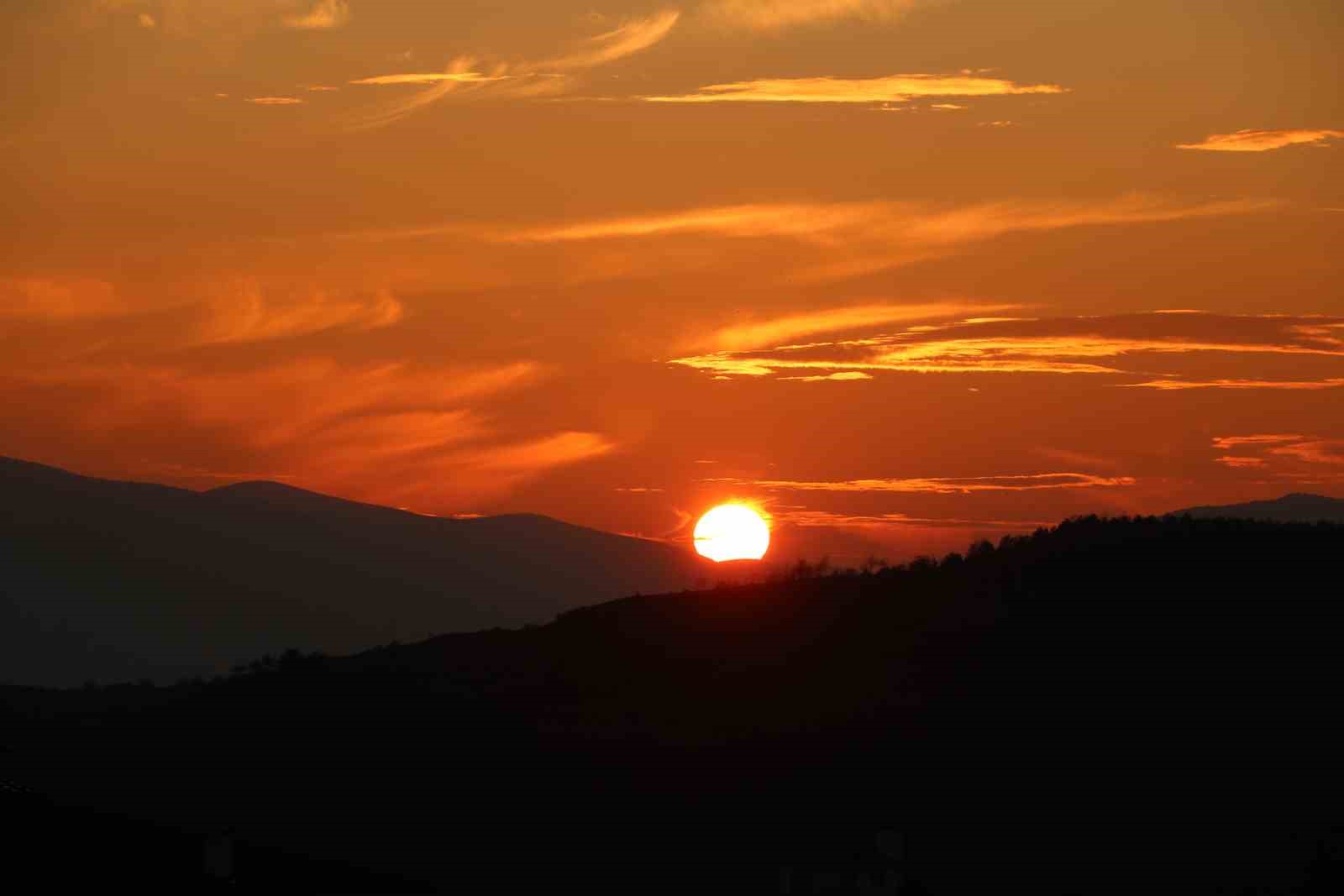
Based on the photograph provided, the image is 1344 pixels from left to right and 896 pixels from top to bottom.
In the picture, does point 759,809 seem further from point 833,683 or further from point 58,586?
point 58,586

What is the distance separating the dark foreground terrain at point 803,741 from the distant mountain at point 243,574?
66.2 meters

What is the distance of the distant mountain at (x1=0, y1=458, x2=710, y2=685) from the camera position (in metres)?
119

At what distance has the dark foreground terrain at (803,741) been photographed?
25703 mm

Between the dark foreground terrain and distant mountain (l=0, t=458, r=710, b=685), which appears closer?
the dark foreground terrain

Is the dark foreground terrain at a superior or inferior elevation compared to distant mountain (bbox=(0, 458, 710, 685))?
inferior

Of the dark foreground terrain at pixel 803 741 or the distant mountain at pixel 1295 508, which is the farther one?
the distant mountain at pixel 1295 508

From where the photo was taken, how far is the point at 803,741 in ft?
106

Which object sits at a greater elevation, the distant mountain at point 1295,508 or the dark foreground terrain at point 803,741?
the distant mountain at point 1295,508

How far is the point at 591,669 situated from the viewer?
39.4 m

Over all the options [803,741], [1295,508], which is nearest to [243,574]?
[1295,508]

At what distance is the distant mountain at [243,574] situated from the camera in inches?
4702

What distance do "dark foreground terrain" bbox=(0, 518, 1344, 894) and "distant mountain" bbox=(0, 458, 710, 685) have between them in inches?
2608

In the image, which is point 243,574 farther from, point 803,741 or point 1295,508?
point 803,741

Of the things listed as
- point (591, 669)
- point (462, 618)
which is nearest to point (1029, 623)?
point (591, 669)
